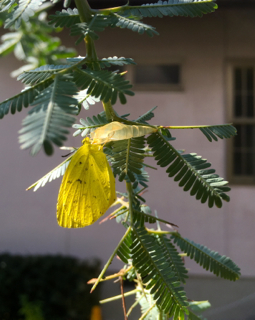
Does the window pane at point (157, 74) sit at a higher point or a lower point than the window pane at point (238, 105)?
higher

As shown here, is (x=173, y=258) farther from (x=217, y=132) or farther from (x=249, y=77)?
(x=249, y=77)

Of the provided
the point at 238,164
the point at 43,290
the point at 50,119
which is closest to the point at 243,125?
the point at 238,164

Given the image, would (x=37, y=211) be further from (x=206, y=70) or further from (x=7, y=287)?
(x=206, y=70)

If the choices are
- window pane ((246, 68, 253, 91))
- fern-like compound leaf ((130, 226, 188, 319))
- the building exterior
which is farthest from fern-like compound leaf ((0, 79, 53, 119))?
window pane ((246, 68, 253, 91))

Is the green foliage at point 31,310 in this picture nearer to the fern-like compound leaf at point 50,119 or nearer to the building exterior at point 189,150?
the building exterior at point 189,150

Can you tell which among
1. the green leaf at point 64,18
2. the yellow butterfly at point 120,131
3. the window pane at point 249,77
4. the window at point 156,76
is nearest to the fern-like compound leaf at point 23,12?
the green leaf at point 64,18

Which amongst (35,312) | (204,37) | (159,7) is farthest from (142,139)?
(204,37)
